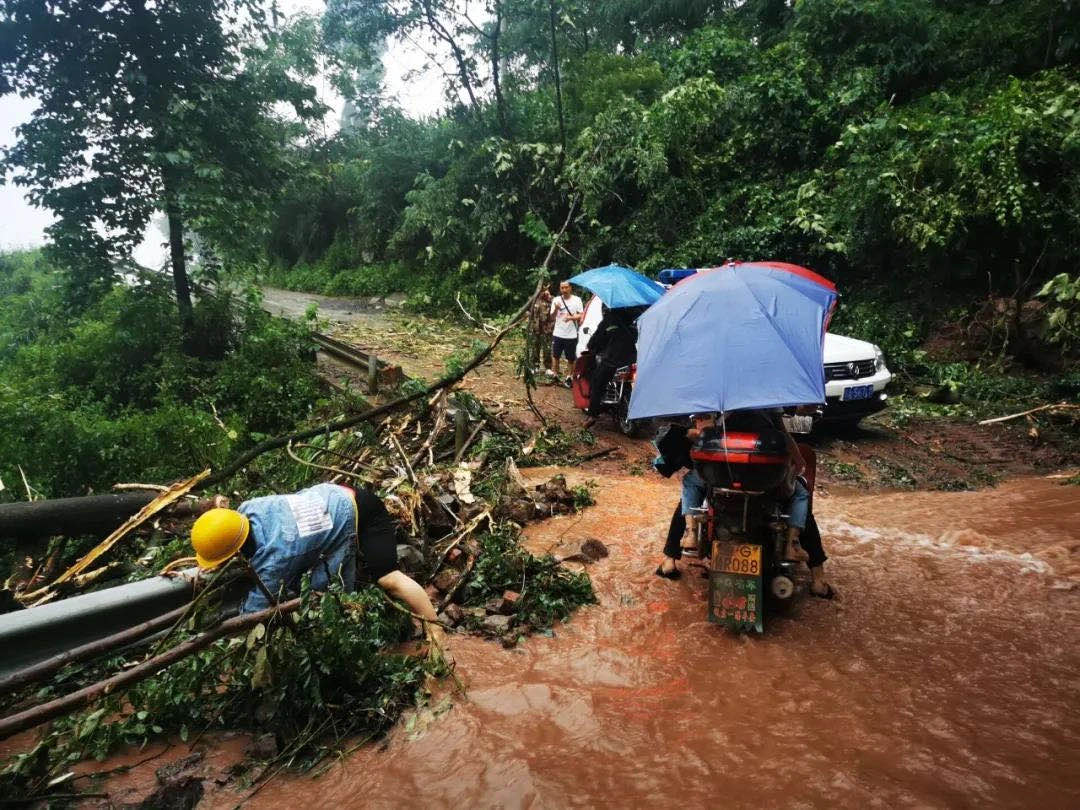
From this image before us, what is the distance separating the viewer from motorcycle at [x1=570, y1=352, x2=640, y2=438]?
849 cm

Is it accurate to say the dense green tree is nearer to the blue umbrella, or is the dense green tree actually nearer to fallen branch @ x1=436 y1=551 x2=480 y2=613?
the blue umbrella

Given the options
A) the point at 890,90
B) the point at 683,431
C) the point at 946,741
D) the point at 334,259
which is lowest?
the point at 946,741

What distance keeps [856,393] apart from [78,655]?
7.85 m

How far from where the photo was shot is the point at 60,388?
429 inches

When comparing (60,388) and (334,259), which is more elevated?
(334,259)

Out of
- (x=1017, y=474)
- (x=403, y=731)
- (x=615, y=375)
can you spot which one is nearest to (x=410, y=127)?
(x=615, y=375)

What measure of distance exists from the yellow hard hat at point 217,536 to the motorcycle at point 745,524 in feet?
9.11

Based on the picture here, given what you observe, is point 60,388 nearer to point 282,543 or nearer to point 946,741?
point 282,543

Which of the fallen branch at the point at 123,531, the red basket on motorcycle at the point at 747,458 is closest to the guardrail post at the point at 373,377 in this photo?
the fallen branch at the point at 123,531

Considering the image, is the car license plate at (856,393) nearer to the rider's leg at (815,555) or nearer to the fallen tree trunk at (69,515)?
the rider's leg at (815,555)

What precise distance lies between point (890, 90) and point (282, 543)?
14.9m

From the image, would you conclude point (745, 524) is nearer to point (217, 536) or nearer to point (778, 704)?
point (778, 704)

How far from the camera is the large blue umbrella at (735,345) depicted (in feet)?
11.4

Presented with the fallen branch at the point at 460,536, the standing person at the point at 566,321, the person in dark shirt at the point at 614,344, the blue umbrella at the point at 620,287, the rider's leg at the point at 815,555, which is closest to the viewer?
the rider's leg at the point at 815,555
